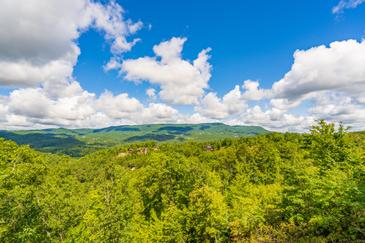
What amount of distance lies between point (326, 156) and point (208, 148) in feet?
404

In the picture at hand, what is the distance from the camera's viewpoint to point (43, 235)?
18.1m

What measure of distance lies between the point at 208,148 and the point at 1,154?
13031cm

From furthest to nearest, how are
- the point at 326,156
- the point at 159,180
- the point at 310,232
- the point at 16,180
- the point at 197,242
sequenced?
the point at 159,180 < the point at 197,242 < the point at 326,156 < the point at 16,180 < the point at 310,232

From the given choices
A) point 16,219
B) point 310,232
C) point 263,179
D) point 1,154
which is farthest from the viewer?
point 263,179

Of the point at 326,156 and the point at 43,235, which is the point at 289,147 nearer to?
the point at 326,156

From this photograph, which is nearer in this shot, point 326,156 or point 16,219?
Answer: point 16,219

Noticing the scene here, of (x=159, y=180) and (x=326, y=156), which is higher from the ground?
(x=326, y=156)

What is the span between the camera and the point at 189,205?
33.9 meters

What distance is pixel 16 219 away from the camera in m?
15.2

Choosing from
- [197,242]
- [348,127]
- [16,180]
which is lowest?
[197,242]

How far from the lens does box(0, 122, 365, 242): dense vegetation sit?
14852 millimetres

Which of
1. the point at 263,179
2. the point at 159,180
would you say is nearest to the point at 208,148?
the point at 263,179

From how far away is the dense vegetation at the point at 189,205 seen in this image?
48.7ft

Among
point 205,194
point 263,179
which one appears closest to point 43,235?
point 205,194
